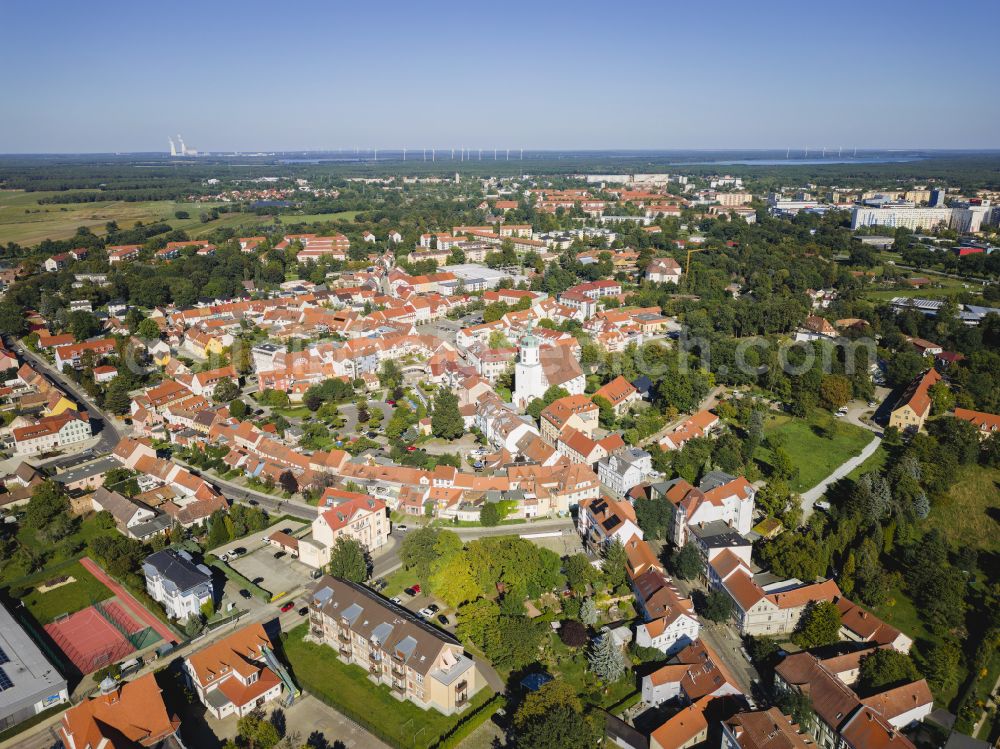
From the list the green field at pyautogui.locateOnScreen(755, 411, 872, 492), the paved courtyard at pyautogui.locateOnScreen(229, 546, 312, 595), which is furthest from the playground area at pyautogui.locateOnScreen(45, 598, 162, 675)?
the green field at pyautogui.locateOnScreen(755, 411, 872, 492)

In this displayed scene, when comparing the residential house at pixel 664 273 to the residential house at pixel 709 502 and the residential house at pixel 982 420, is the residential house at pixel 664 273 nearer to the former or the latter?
the residential house at pixel 982 420

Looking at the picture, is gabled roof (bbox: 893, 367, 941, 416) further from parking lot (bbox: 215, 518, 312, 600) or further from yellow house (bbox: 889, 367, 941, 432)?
parking lot (bbox: 215, 518, 312, 600)

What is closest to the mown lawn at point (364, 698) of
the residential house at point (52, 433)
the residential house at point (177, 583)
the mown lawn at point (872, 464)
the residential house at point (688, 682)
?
the residential house at point (177, 583)

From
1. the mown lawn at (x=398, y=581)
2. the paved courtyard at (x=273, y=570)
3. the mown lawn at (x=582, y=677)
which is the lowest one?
the mown lawn at (x=582, y=677)

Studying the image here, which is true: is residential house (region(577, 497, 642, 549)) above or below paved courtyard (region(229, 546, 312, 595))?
above

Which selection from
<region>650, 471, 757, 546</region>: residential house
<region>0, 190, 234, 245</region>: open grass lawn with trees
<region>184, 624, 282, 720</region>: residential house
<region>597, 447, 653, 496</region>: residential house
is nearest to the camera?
<region>184, 624, 282, 720</region>: residential house

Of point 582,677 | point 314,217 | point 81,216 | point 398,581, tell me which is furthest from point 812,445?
point 81,216

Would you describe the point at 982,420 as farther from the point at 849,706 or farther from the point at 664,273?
the point at 664,273
